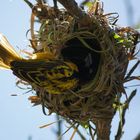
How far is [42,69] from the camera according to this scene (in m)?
1.41

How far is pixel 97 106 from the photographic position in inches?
63.2

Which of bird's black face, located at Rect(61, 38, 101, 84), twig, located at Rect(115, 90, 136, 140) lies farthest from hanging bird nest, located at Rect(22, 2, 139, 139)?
twig, located at Rect(115, 90, 136, 140)

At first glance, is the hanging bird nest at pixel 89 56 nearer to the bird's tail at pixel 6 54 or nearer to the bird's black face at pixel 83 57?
the bird's black face at pixel 83 57

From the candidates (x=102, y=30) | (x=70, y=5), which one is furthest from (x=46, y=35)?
(x=70, y=5)

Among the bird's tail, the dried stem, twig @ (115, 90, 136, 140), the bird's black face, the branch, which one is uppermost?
the branch

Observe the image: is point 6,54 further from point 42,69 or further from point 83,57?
point 83,57

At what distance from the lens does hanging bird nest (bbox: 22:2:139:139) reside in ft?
5.16

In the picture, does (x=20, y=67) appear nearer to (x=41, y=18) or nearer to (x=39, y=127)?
(x=41, y=18)

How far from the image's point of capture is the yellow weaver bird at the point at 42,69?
54.5 inches

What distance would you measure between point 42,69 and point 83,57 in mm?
313

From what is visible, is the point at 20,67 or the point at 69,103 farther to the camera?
the point at 69,103

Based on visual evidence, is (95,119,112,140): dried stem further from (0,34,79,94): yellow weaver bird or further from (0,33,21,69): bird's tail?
(0,33,21,69): bird's tail

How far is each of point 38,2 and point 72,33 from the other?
21 cm

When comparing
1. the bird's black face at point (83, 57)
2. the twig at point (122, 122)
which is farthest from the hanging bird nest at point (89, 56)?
the twig at point (122, 122)
